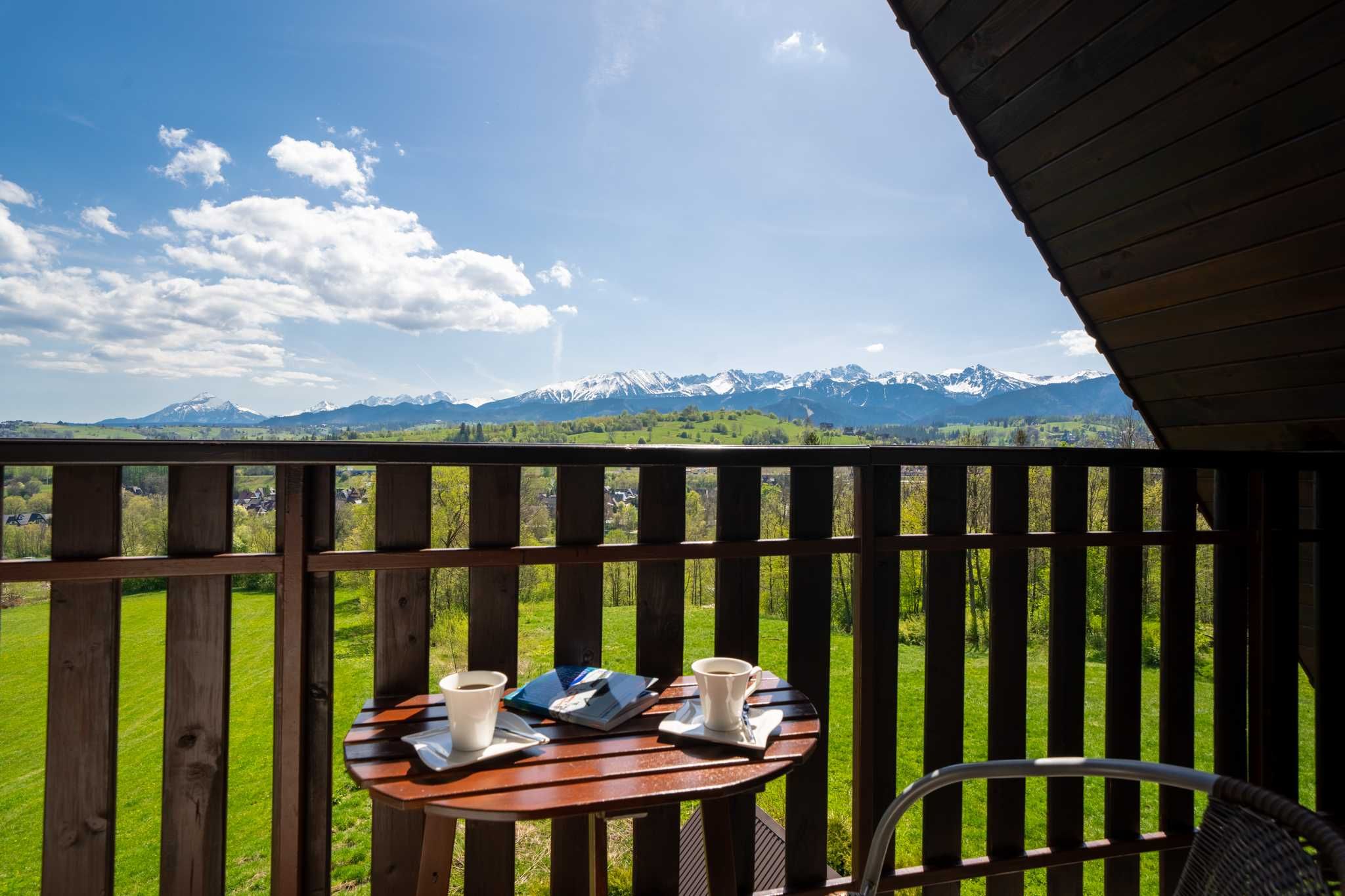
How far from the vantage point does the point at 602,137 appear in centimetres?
1223

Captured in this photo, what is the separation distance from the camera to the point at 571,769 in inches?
39.0

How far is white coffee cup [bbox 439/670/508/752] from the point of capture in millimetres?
1019

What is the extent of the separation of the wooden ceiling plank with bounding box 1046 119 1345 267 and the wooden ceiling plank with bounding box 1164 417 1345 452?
34.7 inches

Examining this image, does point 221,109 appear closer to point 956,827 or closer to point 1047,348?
point 956,827

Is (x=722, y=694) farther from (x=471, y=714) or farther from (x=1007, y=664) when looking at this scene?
(x=1007, y=664)

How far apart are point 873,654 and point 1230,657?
1.20m

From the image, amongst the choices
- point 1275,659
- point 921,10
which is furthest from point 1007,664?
point 921,10

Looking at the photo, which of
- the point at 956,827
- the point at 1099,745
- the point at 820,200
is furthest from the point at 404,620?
the point at 820,200

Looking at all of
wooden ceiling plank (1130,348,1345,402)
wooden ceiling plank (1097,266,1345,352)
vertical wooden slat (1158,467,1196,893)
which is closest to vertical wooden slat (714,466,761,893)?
vertical wooden slat (1158,467,1196,893)

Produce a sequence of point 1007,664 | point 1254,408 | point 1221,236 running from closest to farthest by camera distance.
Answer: point 1007,664, point 1221,236, point 1254,408

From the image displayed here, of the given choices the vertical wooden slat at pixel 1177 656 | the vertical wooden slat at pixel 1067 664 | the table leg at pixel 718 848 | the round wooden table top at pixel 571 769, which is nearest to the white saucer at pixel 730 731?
the round wooden table top at pixel 571 769

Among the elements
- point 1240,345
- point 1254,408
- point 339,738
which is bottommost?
point 339,738

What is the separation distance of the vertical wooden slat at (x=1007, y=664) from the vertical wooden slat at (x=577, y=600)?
108 centimetres

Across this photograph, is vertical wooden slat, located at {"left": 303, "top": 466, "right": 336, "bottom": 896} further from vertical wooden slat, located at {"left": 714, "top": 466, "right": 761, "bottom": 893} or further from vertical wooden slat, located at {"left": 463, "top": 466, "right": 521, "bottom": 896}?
vertical wooden slat, located at {"left": 714, "top": 466, "right": 761, "bottom": 893}
